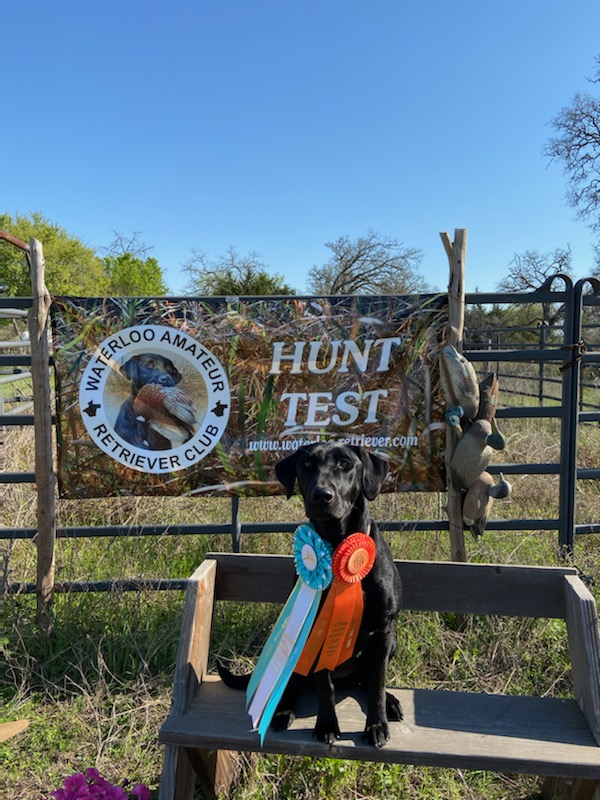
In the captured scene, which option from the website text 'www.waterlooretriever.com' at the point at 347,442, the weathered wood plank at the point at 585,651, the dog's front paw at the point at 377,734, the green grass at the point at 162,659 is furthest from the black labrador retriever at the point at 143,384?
the weathered wood plank at the point at 585,651

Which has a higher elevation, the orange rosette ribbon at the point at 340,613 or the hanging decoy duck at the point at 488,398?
the hanging decoy duck at the point at 488,398

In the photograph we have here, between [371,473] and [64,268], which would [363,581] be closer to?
[371,473]

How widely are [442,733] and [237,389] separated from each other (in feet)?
6.60

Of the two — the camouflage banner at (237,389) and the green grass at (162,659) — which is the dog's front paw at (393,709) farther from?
the camouflage banner at (237,389)

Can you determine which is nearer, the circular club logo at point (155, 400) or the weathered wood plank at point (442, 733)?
the weathered wood plank at point (442, 733)

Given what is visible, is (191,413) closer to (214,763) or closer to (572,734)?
(214,763)

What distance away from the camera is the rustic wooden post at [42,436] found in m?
3.12

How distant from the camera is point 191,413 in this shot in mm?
3230

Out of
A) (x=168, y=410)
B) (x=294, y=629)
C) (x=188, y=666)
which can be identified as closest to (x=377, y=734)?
(x=294, y=629)

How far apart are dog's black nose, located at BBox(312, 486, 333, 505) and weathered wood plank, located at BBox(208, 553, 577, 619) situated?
0.68 metres

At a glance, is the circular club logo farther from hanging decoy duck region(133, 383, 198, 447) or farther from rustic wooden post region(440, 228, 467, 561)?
rustic wooden post region(440, 228, 467, 561)

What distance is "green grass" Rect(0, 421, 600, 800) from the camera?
88.5 inches

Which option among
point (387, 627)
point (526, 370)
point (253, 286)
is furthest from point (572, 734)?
point (253, 286)

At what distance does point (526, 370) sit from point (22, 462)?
611 inches
